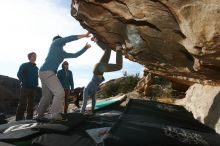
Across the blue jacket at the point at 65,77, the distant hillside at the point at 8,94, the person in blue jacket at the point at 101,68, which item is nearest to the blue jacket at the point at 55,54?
the person in blue jacket at the point at 101,68

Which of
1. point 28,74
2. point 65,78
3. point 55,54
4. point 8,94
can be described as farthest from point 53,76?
point 8,94

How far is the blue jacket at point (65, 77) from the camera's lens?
10219mm

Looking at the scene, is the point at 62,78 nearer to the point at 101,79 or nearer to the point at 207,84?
the point at 101,79

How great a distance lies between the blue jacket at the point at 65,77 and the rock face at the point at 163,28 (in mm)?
2081

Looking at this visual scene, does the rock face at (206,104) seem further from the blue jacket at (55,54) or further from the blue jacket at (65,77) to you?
the blue jacket at (65,77)

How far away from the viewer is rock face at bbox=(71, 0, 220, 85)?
3982mm

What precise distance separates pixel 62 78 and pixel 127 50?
2706 millimetres

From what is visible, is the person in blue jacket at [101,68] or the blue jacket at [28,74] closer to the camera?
the blue jacket at [28,74]

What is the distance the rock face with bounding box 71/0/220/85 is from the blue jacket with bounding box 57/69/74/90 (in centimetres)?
208

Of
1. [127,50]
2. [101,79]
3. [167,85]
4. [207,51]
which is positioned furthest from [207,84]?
[167,85]

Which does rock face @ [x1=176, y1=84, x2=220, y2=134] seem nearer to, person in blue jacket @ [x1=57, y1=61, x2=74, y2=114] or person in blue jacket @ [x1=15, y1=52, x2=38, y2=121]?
person in blue jacket @ [x1=57, y1=61, x2=74, y2=114]

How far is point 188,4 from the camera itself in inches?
156

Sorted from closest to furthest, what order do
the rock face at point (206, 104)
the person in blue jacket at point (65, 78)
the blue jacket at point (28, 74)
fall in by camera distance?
1. the rock face at point (206, 104)
2. the blue jacket at point (28, 74)
3. the person in blue jacket at point (65, 78)

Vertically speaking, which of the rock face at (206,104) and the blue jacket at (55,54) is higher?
the blue jacket at (55,54)
